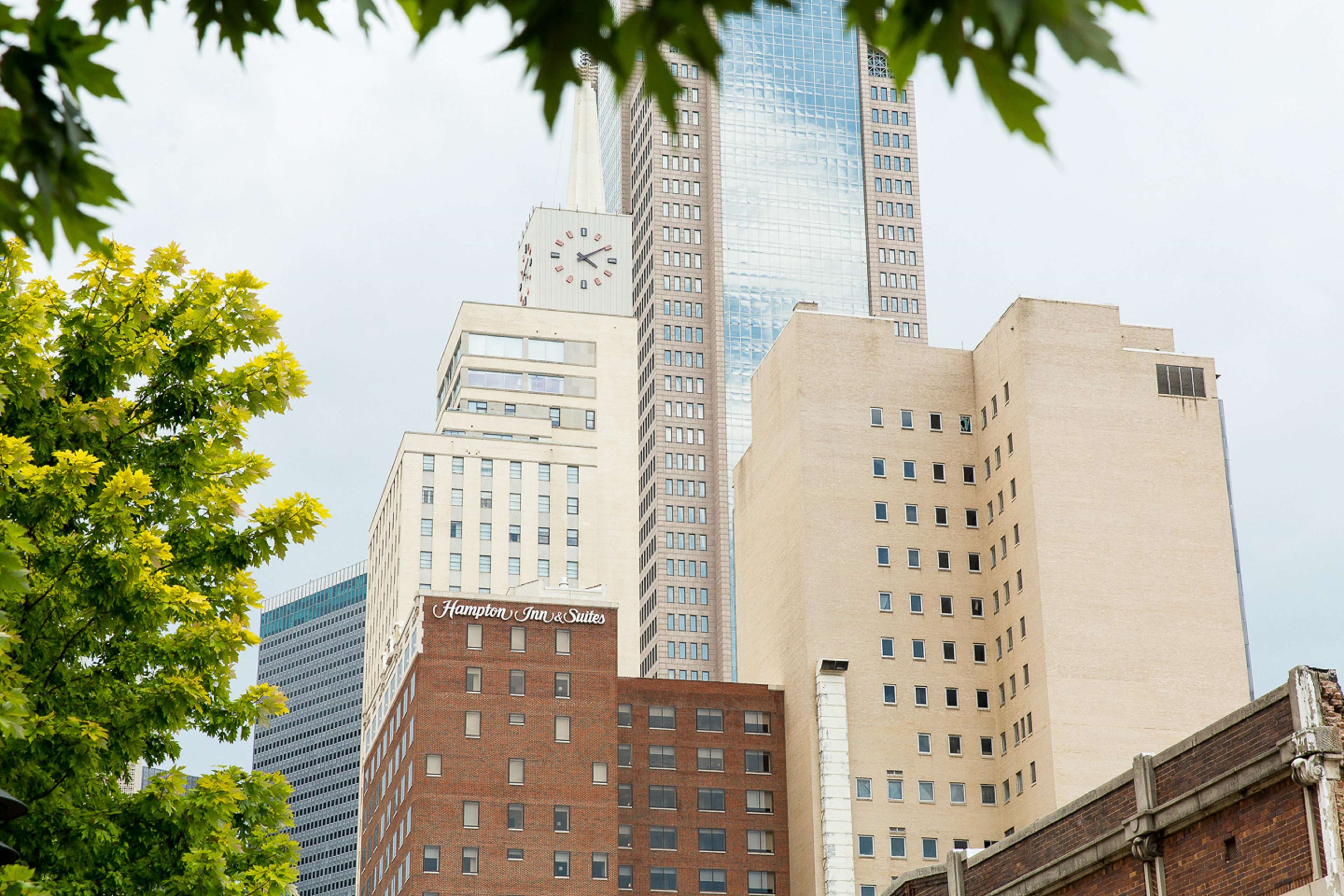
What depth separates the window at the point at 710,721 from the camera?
112m

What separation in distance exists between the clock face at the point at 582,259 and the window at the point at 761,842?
9430 cm

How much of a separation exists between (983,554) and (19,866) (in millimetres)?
103547

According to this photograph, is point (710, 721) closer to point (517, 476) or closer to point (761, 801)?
point (761, 801)

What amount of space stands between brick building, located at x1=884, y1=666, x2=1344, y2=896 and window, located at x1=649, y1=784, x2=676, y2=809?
71.2m

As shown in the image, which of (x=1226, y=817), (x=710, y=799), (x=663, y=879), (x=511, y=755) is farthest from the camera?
(x=710, y=799)

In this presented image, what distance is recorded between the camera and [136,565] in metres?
18.0

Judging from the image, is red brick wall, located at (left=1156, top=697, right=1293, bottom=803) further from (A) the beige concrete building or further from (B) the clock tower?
(B) the clock tower

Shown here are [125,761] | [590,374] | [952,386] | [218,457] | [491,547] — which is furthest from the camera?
[590,374]

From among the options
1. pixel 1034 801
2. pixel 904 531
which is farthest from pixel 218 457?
pixel 904 531

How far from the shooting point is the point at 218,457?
66.3ft

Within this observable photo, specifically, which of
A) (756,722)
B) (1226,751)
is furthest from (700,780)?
(1226,751)

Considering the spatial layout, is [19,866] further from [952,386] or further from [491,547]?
[491,547]

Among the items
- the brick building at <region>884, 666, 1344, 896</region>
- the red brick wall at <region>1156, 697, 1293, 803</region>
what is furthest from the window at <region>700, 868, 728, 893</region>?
the red brick wall at <region>1156, 697, 1293, 803</region>

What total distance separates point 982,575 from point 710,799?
23229 mm
